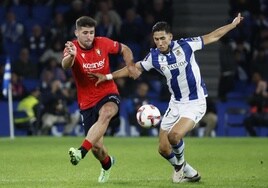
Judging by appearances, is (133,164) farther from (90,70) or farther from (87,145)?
(87,145)

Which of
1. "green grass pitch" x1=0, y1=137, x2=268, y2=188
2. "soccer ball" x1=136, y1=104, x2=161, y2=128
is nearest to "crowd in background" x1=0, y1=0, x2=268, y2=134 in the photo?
"green grass pitch" x1=0, y1=137, x2=268, y2=188

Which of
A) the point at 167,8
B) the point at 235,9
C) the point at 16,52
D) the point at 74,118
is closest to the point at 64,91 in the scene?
the point at 74,118

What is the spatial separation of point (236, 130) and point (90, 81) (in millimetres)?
13452

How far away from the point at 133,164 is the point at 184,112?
351 cm

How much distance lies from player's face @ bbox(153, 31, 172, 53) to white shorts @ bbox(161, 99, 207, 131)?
2.59 feet

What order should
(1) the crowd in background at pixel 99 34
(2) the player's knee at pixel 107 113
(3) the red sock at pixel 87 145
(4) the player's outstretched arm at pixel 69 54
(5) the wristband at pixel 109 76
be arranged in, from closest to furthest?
(3) the red sock at pixel 87 145 → (4) the player's outstretched arm at pixel 69 54 → (2) the player's knee at pixel 107 113 → (5) the wristband at pixel 109 76 → (1) the crowd in background at pixel 99 34

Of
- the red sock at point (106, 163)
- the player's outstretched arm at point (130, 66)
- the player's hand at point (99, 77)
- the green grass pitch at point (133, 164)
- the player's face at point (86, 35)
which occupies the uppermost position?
the player's face at point (86, 35)

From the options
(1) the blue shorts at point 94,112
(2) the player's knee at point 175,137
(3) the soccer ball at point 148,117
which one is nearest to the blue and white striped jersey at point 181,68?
(3) the soccer ball at point 148,117

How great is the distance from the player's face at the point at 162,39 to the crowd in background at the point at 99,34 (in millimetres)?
12361

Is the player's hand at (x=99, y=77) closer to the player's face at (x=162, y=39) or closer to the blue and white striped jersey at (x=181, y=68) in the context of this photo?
the blue and white striped jersey at (x=181, y=68)

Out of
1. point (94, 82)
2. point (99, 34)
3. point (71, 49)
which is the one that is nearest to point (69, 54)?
point (71, 49)

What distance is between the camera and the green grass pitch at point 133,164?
12.5 m

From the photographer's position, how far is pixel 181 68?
41.2 ft

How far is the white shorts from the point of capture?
12544mm
